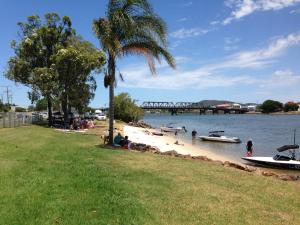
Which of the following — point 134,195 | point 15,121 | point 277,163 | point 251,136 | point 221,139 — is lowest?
point 251,136

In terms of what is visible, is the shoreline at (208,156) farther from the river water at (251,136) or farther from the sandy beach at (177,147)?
the river water at (251,136)

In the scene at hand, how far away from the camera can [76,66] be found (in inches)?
1775

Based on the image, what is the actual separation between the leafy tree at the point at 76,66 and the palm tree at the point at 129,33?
20.5 metres

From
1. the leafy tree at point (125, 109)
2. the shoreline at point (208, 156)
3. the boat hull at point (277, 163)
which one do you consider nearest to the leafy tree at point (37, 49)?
the shoreline at point (208, 156)

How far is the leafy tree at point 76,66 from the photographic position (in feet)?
144

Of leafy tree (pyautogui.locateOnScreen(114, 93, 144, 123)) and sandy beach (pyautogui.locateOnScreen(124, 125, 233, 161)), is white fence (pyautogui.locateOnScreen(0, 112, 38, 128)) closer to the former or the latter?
sandy beach (pyautogui.locateOnScreen(124, 125, 233, 161))

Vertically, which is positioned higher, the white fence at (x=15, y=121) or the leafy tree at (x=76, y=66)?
the leafy tree at (x=76, y=66)

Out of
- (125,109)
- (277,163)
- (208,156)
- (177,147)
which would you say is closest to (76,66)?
(177,147)

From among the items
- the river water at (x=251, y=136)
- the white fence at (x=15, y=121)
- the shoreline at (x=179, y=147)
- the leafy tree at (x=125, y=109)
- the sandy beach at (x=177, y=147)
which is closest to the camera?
the shoreline at (x=179, y=147)

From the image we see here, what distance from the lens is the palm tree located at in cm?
2308

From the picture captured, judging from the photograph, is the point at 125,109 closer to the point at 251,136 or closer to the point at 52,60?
the point at 251,136

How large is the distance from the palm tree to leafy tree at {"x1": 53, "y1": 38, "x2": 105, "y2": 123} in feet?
67.4

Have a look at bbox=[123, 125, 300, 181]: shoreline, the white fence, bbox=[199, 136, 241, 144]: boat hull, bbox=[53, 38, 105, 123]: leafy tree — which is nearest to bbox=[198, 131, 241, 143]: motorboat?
bbox=[199, 136, 241, 144]: boat hull

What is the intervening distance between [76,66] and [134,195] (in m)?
35.8
